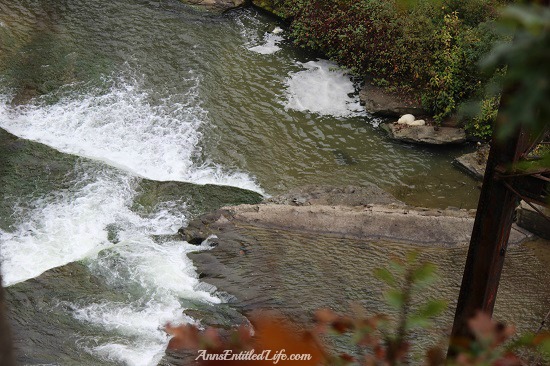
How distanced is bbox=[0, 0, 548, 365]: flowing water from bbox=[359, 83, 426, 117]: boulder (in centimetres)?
19

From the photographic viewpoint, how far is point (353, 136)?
11.2m

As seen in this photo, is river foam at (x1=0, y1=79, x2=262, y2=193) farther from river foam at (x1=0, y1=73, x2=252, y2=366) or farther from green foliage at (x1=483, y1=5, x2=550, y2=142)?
green foliage at (x1=483, y1=5, x2=550, y2=142)

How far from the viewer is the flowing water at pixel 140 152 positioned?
291 inches

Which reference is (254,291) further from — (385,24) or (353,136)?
(385,24)

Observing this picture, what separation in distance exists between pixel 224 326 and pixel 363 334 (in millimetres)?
5089

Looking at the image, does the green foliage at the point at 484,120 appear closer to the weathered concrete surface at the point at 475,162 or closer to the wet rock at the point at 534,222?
the weathered concrete surface at the point at 475,162

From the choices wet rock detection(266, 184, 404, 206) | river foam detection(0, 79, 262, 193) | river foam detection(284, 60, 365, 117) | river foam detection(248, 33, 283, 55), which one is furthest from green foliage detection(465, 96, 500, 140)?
river foam detection(248, 33, 283, 55)

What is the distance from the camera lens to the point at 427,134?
11.0 m

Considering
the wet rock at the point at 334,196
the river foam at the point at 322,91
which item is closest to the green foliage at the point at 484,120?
the river foam at the point at 322,91

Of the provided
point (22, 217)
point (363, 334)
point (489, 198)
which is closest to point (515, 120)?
point (363, 334)

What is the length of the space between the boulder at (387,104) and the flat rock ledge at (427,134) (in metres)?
0.38

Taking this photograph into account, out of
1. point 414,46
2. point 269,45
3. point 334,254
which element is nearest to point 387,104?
point 414,46

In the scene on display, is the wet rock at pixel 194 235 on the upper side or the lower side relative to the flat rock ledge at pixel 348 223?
lower

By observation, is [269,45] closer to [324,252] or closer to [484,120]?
[484,120]
